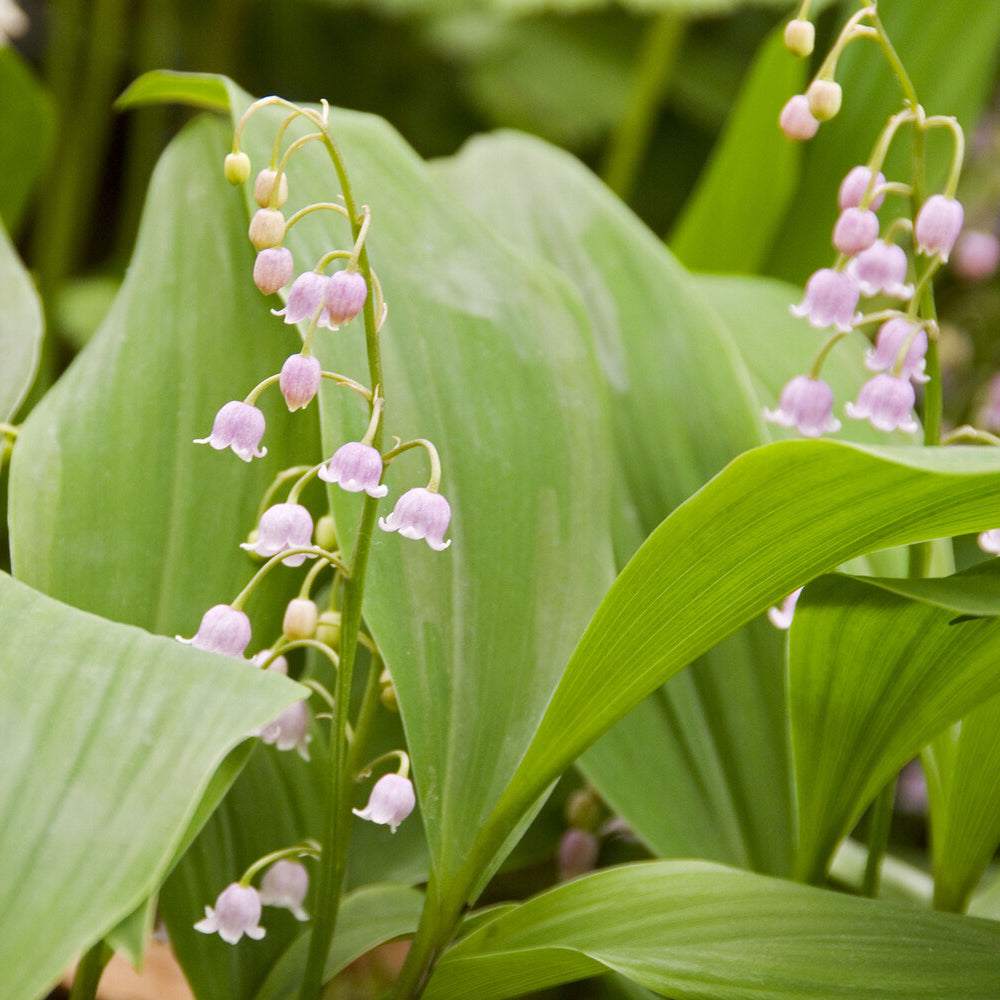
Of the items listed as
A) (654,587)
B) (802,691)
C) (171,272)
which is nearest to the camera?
(654,587)

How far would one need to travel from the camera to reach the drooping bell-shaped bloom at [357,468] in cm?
54

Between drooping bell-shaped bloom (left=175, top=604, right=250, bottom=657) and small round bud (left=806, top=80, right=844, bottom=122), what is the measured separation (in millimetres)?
478

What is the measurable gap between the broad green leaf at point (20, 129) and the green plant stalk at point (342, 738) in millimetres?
801

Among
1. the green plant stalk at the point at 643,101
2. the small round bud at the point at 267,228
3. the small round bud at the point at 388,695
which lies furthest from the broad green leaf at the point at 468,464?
the green plant stalk at the point at 643,101

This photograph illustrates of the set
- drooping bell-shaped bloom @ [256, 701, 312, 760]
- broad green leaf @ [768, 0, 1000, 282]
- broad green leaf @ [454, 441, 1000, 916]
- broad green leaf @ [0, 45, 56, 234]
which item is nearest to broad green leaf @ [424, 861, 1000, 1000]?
broad green leaf @ [454, 441, 1000, 916]

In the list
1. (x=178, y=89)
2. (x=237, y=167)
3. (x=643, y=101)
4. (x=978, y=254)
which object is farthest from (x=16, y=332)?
(x=978, y=254)

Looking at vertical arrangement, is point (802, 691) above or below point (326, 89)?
below

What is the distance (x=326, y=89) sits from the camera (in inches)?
113

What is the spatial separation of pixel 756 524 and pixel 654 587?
2.6 inches

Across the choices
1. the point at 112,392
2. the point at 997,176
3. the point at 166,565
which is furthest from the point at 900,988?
the point at 997,176

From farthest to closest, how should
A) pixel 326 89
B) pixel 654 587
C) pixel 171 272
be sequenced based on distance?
pixel 326 89, pixel 171 272, pixel 654 587

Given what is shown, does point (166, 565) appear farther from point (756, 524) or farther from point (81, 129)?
point (81, 129)

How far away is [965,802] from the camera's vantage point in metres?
0.72

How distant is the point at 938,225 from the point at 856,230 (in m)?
0.05
